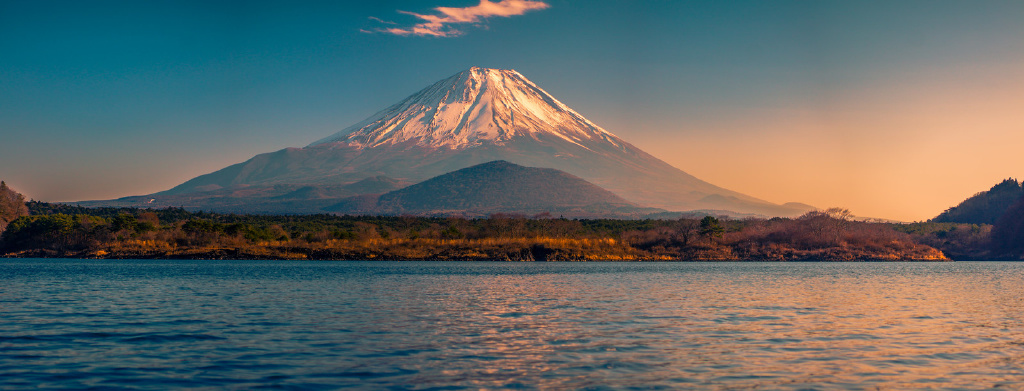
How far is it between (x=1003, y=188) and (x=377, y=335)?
199m

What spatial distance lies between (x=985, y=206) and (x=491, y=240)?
13164 centimetres

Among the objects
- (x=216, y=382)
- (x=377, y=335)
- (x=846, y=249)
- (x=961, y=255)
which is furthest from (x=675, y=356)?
(x=961, y=255)

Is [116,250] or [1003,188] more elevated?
[1003,188]

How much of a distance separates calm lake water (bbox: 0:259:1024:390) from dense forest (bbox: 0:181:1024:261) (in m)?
56.6

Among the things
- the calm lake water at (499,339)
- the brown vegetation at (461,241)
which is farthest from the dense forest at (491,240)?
the calm lake water at (499,339)

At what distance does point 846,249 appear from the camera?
11306cm

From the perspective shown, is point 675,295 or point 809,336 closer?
point 809,336

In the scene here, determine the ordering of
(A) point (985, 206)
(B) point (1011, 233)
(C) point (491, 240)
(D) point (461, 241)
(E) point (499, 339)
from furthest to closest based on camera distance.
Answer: (A) point (985, 206) → (B) point (1011, 233) → (C) point (491, 240) → (D) point (461, 241) → (E) point (499, 339)

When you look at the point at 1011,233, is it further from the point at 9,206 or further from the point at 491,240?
the point at 9,206

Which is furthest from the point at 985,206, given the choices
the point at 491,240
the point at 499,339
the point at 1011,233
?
the point at 499,339

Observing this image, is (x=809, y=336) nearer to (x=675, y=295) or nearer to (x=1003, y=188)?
(x=675, y=295)

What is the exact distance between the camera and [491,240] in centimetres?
10412

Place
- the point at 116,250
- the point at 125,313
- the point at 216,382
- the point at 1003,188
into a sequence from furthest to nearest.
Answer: the point at 1003,188
the point at 116,250
the point at 125,313
the point at 216,382

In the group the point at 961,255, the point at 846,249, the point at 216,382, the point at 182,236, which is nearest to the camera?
the point at 216,382
